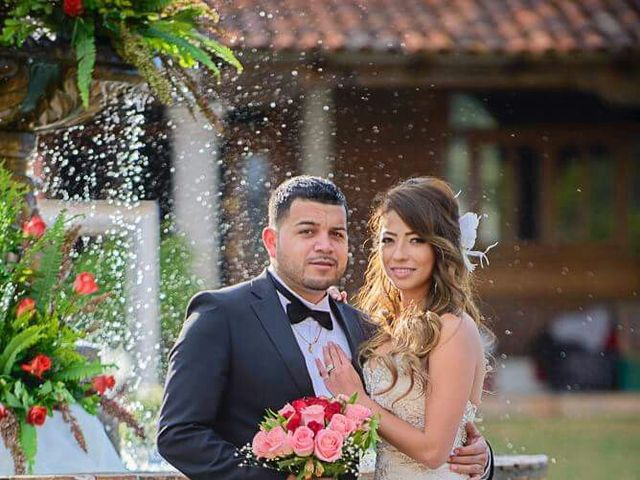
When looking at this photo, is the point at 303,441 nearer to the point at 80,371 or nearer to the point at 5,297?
the point at 80,371

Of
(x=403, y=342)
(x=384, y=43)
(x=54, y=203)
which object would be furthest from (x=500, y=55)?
(x=403, y=342)

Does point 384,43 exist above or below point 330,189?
above

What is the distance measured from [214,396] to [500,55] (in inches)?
464

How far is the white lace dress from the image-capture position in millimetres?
4547

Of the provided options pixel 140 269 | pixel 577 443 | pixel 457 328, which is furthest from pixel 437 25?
pixel 457 328

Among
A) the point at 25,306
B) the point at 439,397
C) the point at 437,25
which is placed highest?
the point at 437,25

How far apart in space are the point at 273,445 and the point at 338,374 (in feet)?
1.40

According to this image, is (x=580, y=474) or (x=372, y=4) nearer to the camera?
(x=580, y=474)

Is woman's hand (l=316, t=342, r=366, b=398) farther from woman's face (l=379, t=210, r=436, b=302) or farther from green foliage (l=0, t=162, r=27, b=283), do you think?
green foliage (l=0, t=162, r=27, b=283)

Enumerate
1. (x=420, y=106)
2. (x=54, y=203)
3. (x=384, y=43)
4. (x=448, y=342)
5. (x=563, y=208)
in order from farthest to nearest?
(x=563, y=208)
(x=420, y=106)
(x=384, y=43)
(x=54, y=203)
(x=448, y=342)

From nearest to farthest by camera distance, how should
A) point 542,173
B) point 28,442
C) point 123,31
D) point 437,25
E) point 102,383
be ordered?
point 28,442, point 102,383, point 123,31, point 437,25, point 542,173

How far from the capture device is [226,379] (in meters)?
4.25

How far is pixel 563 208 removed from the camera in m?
19.1

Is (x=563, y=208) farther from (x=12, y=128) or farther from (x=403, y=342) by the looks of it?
(x=403, y=342)
